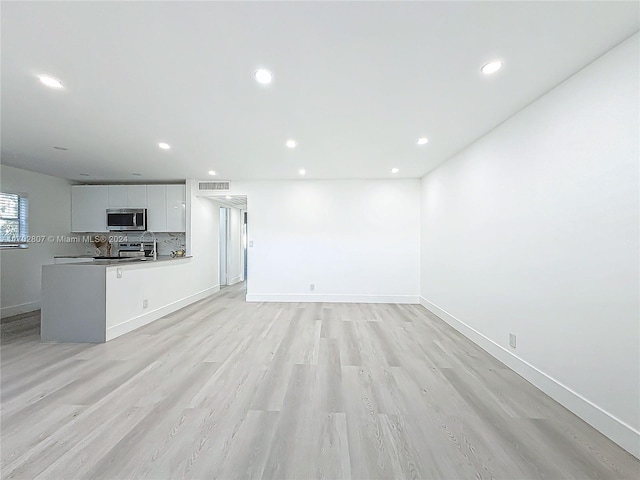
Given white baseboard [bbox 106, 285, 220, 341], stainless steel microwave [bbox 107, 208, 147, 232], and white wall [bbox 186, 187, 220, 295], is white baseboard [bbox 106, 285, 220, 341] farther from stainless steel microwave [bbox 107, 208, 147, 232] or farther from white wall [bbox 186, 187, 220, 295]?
stainless steel microwave [bbox 107, 208, 147, 232]

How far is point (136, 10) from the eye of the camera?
4.65 ft

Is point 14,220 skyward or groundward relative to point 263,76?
groundward

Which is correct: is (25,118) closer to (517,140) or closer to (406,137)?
(406,137)

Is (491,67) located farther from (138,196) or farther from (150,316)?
(138,196)

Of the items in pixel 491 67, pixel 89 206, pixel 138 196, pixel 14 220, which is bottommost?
pixel 14 220

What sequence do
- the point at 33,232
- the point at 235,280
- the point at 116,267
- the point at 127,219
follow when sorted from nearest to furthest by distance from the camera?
the point at 116,267
the point at 33,232
the point at 127,219
the point at 235,280

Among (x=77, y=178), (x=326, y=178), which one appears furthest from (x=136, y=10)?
(x=77, y=178)

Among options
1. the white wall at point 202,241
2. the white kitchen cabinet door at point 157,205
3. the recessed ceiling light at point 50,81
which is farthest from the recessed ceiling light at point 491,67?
the white kitchen cabinet door at point 157,205

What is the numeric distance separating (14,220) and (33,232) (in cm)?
32

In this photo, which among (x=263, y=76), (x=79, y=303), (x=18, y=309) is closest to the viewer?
(x=263, y=76)

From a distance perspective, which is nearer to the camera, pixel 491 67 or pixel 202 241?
pixel 491 67

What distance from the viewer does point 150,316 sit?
13.4 feet

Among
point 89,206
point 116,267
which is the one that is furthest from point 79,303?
point 89,206

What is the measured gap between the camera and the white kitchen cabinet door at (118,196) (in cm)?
547
